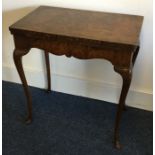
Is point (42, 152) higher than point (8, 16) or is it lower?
lower

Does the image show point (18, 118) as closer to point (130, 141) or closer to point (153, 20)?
point (130, 141)

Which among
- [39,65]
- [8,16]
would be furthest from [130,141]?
[8,16]

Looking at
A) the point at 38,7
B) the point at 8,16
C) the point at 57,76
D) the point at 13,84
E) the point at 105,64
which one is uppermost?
the point at 38,7

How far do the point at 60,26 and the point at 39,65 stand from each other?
64cm

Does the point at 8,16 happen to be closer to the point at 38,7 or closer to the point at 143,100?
the point at 38,7

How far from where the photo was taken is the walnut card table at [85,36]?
1.19m

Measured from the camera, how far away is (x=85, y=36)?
1209 mm

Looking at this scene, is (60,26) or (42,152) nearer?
(60,26)

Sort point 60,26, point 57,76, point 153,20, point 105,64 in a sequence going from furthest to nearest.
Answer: point 57,76 → point 105,64 → point 153,20 → point 60,26

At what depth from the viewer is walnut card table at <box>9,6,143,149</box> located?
119 centimetres

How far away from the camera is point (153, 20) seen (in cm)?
147

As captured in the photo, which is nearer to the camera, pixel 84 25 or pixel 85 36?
pixel 85 36

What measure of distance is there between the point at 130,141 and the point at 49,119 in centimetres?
53

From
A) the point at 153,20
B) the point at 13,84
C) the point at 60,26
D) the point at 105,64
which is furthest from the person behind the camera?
the point at 13,84
